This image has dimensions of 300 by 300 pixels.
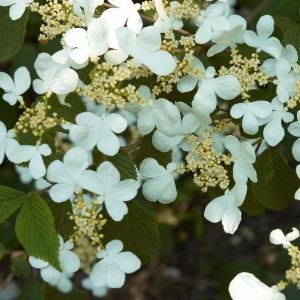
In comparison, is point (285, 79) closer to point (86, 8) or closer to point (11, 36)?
point (86, 8)

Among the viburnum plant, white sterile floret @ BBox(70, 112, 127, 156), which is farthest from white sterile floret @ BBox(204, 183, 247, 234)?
white sterile floret @ BBox(70, 112, 127, 156)

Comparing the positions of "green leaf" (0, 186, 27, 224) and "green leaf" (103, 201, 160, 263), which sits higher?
"green leaf" (0, 186, 27, 224)

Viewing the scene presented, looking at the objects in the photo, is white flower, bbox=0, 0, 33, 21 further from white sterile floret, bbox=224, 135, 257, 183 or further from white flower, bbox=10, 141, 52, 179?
white sterile floret, bbox=224, 135, 257, 183

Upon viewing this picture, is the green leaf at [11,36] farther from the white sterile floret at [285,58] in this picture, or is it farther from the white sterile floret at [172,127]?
the white sterile floret at [285,58]

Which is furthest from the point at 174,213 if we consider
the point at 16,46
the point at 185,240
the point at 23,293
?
the point at 16,46

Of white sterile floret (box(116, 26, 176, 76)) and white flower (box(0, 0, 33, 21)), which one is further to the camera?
white flower (box(0, 0, 33, 21))

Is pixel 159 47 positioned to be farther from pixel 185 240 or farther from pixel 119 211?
pixel 185 240

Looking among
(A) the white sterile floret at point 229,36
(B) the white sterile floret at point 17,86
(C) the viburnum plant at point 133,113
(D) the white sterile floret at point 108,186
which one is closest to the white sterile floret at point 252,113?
(C) the viburnum plant at point 133,113
